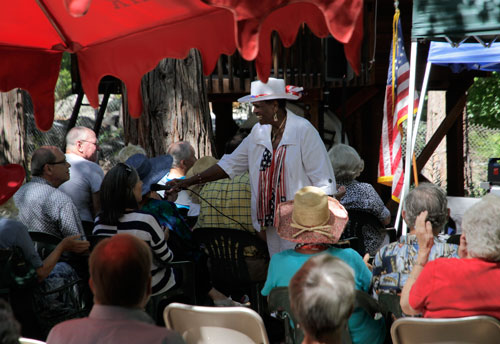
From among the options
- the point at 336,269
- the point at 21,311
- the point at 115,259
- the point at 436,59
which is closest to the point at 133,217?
the point at 21,311

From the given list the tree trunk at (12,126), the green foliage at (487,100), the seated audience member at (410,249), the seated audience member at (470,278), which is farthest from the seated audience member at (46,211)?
the green foliage at (487,100)

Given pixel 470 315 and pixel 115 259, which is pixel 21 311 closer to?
pixel 115 259

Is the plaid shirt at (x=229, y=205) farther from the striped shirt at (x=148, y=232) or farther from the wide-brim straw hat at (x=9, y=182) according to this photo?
the wide-brim straw hat at (x=9, y=182)

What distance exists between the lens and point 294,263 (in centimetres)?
342

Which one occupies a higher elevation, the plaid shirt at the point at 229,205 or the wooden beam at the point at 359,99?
the wooden beam at the point at 359,99

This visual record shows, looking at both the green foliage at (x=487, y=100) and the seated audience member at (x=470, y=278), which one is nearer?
the seated audience member at (x=470, y=278)

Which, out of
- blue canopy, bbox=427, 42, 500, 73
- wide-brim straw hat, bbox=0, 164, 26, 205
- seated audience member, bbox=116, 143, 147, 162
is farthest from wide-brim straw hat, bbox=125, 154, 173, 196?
blue canopy, bbox=427, 42, 500, 73

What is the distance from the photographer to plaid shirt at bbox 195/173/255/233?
15.5 feet

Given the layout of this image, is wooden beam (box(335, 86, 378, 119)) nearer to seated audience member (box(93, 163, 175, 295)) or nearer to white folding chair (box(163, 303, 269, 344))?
seated audience member (box(93, 163, 175, 295))

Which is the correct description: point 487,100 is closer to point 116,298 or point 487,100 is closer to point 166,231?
point 166,231

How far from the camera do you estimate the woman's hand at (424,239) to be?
3.18 metres

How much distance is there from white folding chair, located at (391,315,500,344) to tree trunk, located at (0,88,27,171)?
6.32 meters

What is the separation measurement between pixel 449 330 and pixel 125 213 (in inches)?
81.3

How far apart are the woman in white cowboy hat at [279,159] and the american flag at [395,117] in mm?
1015
